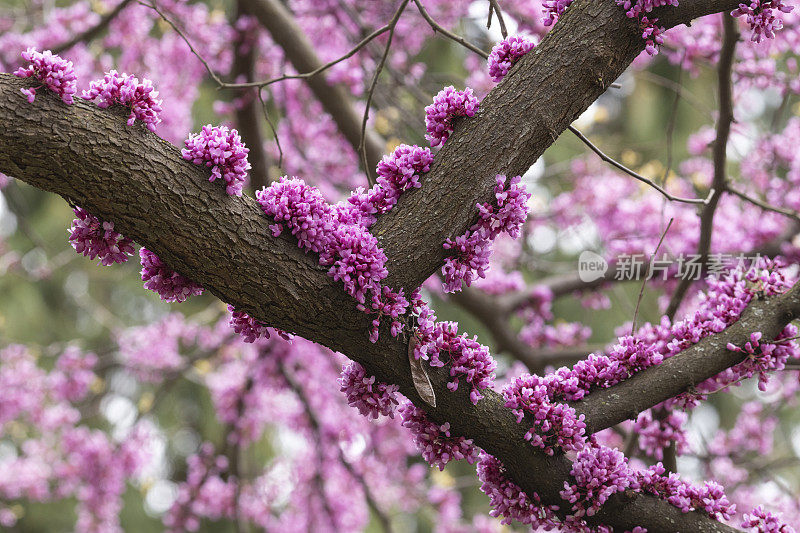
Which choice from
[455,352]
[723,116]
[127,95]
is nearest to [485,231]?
[455,352]

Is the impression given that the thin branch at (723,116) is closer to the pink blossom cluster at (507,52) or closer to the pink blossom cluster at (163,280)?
the pink blossom cluster at (507,52)

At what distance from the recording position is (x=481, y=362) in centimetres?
206

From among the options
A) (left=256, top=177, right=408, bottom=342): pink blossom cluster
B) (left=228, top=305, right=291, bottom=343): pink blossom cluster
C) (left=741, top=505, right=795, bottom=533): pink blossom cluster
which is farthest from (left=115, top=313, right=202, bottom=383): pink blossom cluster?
(left=741, top=505, right=795, bottom=533): pink blossom cluster

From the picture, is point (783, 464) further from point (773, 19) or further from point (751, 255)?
point (773, 19)

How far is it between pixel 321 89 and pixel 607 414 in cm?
261

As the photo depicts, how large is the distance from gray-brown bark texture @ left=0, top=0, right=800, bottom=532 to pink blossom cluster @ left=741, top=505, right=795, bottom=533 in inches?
3.6

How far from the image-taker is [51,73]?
5.61 feet

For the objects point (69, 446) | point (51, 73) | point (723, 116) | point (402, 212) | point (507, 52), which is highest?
point (723, 116)

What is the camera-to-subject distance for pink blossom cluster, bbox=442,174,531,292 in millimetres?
1965

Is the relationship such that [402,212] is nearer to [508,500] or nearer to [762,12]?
[508,500]

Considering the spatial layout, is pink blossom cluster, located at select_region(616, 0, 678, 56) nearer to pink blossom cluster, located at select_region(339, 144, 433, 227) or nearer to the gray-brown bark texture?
the gray-brown bark texture

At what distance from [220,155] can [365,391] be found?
77 centimetres

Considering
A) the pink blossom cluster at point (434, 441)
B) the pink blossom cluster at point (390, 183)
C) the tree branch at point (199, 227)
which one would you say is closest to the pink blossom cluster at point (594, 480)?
the tree branch at point (199, 227)

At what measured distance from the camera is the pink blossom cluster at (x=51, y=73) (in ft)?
5.61
